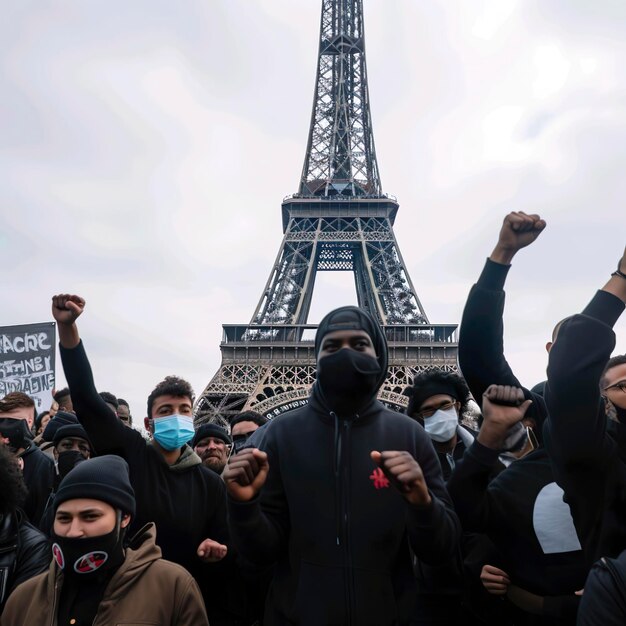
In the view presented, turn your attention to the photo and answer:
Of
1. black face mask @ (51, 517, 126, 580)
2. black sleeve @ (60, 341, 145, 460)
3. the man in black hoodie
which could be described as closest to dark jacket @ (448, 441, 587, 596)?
the man in black hoodie

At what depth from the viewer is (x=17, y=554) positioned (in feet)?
9.71

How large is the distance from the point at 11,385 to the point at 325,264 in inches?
1214

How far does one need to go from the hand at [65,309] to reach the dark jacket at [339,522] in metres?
1.42

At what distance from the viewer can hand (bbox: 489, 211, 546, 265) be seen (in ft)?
8.72

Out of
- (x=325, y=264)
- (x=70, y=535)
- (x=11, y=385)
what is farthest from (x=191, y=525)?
(x=325, y=264)

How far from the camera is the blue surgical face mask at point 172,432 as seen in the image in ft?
12.0

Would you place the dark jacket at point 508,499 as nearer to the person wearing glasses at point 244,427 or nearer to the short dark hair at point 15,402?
the person wearing glasses at point 244,427

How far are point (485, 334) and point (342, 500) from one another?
1.17m

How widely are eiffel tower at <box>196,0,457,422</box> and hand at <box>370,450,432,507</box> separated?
25172 mm

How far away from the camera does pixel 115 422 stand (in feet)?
A: 11.5

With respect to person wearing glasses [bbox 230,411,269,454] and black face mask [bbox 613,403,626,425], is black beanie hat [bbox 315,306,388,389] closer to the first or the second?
black face mask [bbox 613,403,626,425]

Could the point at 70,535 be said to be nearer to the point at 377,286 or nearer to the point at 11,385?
the point at 11,385

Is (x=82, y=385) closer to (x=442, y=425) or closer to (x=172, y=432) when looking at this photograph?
(x=172, y=432)

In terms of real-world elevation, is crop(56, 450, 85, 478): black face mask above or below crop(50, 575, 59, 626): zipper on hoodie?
above
